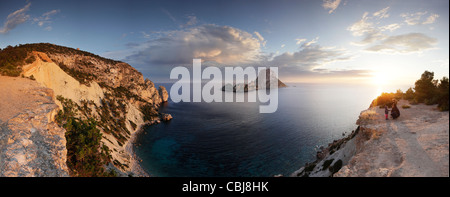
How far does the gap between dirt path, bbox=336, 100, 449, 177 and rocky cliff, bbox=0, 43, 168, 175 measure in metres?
26.0

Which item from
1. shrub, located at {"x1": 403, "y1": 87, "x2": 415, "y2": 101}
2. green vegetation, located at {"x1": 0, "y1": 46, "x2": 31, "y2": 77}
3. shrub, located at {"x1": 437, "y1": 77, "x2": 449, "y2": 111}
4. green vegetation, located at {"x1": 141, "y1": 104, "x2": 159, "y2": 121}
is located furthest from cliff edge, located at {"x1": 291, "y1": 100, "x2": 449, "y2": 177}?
green vegetation, located at {"x1": 141, "y1": 104, "x2": 159, "y2": 121}

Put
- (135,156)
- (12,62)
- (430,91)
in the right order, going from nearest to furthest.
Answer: (430,91) < (12,62) < (135,156)

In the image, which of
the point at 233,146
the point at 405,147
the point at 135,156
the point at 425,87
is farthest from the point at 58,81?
the point at 425,87

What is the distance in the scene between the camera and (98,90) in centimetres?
5425

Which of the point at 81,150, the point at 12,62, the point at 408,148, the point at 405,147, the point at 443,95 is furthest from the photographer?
the point at 12,62

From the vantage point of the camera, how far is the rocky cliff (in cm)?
3075

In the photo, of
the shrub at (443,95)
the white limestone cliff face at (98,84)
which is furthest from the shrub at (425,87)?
the white limestone cliff face at (98,84)

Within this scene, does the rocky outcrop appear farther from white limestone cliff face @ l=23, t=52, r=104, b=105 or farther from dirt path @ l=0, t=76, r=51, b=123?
white limestone cliff face @ l=23, t=52, r=104, b=105

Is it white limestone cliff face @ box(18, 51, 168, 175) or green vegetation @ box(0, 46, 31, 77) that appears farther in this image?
white limestone cliff face @ box(18, 51, 168, 175)

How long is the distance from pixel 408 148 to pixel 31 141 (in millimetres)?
29704

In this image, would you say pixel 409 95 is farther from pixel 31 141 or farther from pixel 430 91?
pixel 31 141

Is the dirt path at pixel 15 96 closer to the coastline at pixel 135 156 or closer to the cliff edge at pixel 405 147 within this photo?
the coastline at pixel 135 156
